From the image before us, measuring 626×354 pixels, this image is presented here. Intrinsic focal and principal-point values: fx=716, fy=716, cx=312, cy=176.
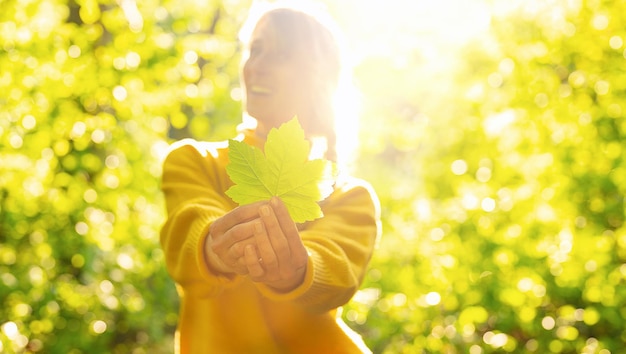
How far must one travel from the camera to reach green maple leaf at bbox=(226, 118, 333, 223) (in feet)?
5.03

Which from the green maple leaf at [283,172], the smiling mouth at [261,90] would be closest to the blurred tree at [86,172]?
the smiling mouth at [261,90]

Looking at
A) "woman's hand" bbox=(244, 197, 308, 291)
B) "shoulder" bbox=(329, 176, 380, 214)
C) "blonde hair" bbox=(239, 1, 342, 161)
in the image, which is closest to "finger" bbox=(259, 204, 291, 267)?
"woman's hand" bbox=(244, 197, 308, 291)

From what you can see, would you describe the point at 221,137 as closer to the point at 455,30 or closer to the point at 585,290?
the point at 585,290

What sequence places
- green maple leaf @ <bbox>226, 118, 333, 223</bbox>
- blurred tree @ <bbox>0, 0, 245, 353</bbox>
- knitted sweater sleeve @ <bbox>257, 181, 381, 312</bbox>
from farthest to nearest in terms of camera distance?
blurred tree @ <bbox>0, 0, 245, 353</bbox>
knitted sweater sleeve @ <bbox>257, 181, 381, 312</bbox>
green maple leaf @ <bbox>226, 118, 333, 223</bbox>

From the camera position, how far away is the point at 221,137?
700 cm

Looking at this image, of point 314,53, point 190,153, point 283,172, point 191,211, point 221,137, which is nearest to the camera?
point 283,172

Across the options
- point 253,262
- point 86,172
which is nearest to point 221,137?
point 86,172

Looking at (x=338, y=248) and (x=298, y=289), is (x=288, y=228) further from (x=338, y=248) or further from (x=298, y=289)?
(x=338, y=248)

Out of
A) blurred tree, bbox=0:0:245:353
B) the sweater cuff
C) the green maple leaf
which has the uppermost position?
the green maple leaf

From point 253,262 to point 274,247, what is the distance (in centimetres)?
7

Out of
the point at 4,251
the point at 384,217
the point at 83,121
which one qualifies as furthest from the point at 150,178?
the point at 384,217

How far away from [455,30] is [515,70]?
10.1 ft

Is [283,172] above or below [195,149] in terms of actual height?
above

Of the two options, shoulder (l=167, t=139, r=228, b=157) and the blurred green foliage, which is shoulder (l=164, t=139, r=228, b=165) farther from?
the blurred green foliage
